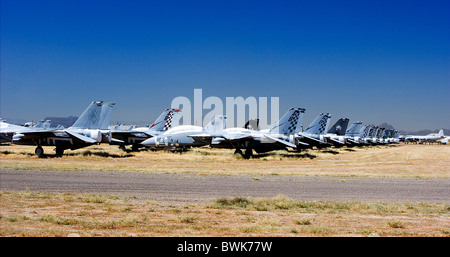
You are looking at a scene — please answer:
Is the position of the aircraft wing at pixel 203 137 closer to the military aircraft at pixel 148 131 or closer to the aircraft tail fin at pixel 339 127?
the military aircraft at pixel 148 131

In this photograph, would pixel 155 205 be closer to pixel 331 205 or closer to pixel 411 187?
pixel 331 205

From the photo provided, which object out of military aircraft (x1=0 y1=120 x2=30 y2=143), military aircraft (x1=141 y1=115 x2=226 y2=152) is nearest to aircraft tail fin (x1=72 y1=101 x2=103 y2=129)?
military aircraft (x1=0 y1=120 x2=30 y2=143)

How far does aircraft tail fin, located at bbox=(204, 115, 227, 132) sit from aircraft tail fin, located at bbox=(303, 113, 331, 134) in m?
14.9

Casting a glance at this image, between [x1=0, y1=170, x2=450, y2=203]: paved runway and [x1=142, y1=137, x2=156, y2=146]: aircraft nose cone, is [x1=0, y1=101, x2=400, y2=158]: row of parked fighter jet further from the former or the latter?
[x1=0, y1=170, x2=450, y2=203]: paved runway

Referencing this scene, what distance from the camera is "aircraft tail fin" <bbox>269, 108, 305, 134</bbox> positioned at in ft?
146

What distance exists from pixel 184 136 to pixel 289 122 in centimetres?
1326

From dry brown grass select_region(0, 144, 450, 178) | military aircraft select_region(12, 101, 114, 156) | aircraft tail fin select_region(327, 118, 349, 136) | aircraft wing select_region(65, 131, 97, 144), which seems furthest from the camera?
aircraft tail fin select_region(327, 118, 349, 136)

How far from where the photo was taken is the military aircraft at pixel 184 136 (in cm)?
4828

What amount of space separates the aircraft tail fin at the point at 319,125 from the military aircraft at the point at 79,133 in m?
29.4

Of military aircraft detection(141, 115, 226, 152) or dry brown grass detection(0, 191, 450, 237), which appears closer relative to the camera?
dry brown grass detection(0, 191, 450, 237)

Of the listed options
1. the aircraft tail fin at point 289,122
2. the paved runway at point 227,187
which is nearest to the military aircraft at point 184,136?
the aircraft tail fin at point 289,122

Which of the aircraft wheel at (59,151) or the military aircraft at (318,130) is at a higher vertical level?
the military aircraft at (318,130)
